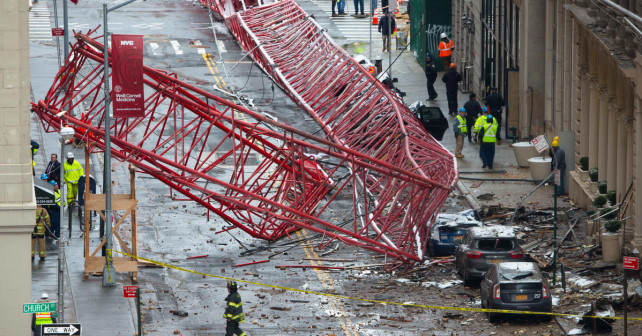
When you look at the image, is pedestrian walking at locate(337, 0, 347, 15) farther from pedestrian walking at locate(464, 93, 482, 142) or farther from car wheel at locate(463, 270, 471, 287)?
car wheel at locate(463, 270, 471, 287)

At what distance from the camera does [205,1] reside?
252ft

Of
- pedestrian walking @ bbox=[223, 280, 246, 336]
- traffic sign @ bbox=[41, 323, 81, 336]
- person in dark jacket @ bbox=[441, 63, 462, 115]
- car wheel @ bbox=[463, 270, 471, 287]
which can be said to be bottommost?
car wheel @ bbox=[463, 270, 471, 287]

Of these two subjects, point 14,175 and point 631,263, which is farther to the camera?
point 14,175

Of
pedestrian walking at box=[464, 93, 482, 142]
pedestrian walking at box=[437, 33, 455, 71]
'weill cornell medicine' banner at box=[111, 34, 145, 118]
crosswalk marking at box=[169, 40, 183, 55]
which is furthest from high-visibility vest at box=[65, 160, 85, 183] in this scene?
pedestrian walking at box=[437, 33, 455, 71]

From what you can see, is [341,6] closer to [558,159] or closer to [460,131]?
[460,131]

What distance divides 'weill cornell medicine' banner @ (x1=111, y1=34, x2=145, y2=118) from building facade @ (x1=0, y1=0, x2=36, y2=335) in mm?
6348

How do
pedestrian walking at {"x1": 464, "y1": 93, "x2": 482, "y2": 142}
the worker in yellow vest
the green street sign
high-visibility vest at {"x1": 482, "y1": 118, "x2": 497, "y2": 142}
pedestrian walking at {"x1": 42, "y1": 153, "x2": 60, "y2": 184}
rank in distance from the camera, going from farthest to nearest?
1. pedestrian walking at {"x1": 464, "y1": 93, "x2": 482, "y2": 142}
2. high-visibility vest at {"x1": 482, "y1": 118, "x2": 497, "y2": 142}
3. pedestrian walking at {"x1": 42, "y1": 153, "x2": 60, "y2": 184}
4. the worker in yellow vest
5. the green street sign

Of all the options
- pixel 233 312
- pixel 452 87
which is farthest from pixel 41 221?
pixel 452 87

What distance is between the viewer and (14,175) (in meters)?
31.6

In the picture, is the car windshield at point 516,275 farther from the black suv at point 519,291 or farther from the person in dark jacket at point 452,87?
the person in dark jacket at point 452,87

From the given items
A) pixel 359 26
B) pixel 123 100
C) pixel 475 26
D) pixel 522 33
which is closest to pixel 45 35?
pixel 359 26

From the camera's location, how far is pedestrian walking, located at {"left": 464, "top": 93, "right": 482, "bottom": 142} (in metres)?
53.4

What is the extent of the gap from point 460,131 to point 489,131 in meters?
2.05

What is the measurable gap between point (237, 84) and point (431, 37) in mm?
11061
